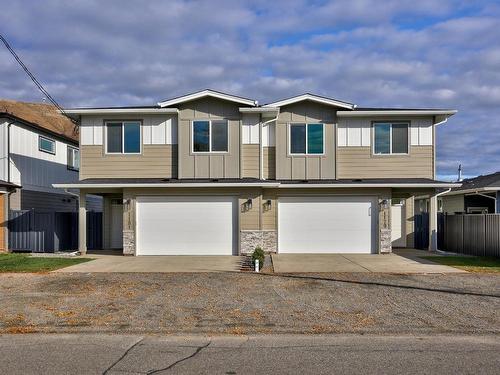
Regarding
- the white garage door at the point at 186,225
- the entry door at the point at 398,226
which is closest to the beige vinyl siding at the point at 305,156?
the white garage door at the point at 186,225

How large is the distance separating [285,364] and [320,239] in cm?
1394

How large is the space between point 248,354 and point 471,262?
1240cm

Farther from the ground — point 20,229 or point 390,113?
point 390,113

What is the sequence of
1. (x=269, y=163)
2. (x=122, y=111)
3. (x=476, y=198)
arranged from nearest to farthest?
(x=122, y=111) < (x=269, y=163) < (x=476, y=198)

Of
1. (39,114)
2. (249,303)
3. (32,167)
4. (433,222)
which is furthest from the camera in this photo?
(39,114)

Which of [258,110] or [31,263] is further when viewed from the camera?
[258,110]

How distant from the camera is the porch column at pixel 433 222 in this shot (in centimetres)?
2009

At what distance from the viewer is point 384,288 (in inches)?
461

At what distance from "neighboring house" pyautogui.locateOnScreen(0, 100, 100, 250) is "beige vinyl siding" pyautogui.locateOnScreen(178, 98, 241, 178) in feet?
23.5

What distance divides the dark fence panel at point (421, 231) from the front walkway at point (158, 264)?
851cm

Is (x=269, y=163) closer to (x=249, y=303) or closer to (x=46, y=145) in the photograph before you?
(x=249, y=303)

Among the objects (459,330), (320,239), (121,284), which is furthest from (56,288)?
(320,239)

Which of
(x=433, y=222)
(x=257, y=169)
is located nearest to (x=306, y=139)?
(x=257, y=169)

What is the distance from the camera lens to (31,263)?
16438 millimetres
